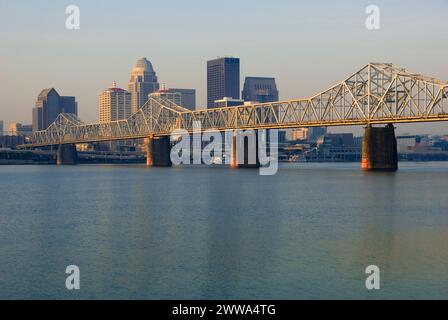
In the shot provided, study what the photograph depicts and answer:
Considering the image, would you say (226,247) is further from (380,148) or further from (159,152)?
(159,152)

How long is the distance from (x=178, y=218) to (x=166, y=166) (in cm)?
13381

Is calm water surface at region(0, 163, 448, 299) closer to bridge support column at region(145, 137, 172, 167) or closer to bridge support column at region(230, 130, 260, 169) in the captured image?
bridge support column at region(230, 130, 260, 169)

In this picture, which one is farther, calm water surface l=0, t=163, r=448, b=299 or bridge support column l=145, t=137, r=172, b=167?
bridge support column l=145, t=137, r=172, b=167

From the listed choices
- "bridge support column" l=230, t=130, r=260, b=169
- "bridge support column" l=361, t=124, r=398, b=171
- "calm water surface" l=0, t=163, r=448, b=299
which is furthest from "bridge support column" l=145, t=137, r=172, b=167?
"calm water surface" l=0, t=163, r=448, b=299

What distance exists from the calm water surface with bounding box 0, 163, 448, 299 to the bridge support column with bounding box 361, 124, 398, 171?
49.9 metres

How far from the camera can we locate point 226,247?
4084 centimetres

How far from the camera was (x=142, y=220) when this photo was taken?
179 ft

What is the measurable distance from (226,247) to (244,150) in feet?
412

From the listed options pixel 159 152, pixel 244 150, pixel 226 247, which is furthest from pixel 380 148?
pixel 226 247

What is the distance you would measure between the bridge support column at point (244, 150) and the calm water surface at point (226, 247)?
90.8 meters

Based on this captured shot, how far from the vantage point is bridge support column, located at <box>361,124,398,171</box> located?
122062 mm

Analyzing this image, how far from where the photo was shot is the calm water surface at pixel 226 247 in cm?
3153

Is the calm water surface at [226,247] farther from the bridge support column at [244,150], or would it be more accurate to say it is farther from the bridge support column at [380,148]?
the bridge support column at [244,150]
